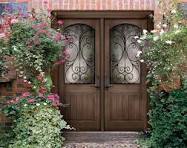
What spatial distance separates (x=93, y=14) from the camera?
376 inches

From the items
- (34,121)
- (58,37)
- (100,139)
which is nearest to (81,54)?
(58,37)

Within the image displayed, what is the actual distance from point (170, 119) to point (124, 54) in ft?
7.47

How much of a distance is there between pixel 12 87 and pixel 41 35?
128cm

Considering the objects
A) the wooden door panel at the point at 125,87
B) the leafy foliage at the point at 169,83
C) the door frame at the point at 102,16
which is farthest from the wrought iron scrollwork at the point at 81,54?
the leafy foliage at the point at 169,83

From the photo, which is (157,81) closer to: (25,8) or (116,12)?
(116,12)

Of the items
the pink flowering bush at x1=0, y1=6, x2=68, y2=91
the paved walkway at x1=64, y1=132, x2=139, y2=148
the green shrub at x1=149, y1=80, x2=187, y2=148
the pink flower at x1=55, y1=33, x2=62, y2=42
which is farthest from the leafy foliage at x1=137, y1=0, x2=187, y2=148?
the pink flowering bush at x1=0, y1=6, x2=68, y2=91

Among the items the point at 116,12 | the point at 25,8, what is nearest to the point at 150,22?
the point at 116,12

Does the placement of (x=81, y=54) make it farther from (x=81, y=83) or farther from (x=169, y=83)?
(x=169, y=83)

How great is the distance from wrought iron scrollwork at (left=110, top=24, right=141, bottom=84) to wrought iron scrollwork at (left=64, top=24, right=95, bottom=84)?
1.31ft

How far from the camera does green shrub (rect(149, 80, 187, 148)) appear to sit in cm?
770

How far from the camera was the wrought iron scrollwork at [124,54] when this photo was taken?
9.68 m

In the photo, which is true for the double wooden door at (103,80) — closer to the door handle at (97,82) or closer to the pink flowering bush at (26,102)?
the door handle at (97,82)

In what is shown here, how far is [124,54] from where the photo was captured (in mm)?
9688

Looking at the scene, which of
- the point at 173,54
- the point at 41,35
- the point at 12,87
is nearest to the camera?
the point at 173,54
